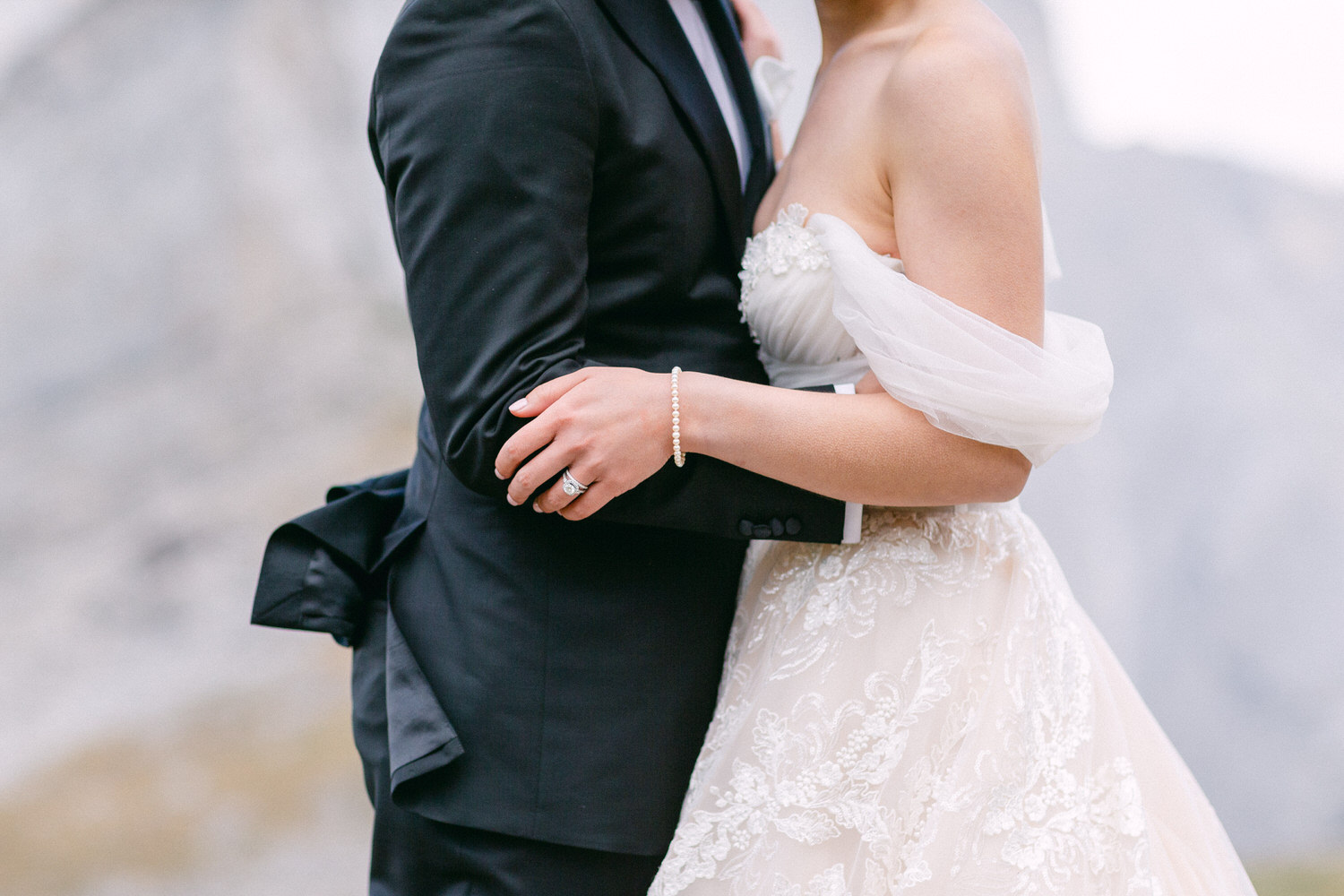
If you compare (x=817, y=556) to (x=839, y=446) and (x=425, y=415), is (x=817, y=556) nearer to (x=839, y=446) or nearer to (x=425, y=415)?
(x=839, y=446)

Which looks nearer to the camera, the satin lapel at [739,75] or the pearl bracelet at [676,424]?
the pearl bracelet at [676,424]

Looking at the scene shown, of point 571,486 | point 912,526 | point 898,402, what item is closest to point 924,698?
point 912,526

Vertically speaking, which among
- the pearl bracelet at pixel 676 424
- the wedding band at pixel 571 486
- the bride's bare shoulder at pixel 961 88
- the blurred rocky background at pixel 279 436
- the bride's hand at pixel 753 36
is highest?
the bride's hand at pixel 753 36

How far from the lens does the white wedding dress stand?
1.01 metres

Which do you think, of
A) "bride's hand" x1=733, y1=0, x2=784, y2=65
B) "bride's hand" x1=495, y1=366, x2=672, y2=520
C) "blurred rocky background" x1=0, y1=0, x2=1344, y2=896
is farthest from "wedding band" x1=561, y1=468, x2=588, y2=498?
"blurred rocky background" x1=0, y1=0, x2=1344, y2=896

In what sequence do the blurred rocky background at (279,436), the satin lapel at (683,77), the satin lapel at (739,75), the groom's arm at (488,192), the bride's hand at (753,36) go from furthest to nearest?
the blurred rocky background at (279,436) → the bride's hand at (753,36) → the satin lapel at (739,75) → the satin lapel at (683,77) → the groom's arm at (488,192)

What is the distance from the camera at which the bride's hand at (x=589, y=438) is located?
3.07 feet

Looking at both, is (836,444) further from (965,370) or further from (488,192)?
(488,192)

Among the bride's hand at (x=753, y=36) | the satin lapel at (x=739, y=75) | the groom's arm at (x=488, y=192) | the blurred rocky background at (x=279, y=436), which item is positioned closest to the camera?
the groom's arm at (x=488, y=192)

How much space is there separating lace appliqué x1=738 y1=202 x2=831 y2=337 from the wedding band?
356mm

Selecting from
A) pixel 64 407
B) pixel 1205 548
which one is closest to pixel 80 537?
pixel 64 407

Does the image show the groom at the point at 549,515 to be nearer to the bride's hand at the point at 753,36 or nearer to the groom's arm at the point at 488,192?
the groom's arm at the point at 488,192

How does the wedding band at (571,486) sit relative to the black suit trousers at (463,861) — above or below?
above

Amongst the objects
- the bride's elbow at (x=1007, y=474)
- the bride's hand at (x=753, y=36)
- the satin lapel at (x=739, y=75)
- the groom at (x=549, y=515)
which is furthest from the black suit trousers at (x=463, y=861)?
the bride's hand at (x=753, y=36)
